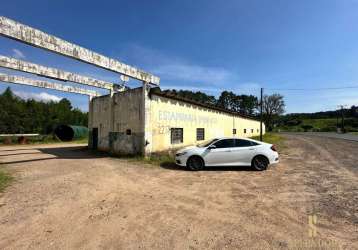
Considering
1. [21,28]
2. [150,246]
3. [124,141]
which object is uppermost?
[21,28]

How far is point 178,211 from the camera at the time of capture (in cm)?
533

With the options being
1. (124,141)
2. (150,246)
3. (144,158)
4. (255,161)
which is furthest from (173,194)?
(124,141)

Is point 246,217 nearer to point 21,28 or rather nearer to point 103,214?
point 103,214

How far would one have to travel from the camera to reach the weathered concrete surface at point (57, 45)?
25.7 ft

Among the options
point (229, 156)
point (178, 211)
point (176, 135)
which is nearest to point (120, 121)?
point (176, 135)

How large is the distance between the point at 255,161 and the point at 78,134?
28.7 meters

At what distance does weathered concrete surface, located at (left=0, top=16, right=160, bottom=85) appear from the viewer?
785cm

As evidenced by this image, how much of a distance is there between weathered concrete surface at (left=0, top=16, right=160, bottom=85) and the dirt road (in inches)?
185

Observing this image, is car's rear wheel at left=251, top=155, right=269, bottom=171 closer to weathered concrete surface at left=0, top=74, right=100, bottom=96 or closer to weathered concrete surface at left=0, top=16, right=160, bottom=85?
weathered concrete surface at left=0, top=16, right=160, bottom=85

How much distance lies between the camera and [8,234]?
4.16 metres

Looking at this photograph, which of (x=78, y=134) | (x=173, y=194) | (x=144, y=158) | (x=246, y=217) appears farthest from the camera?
(x=78, y=134)

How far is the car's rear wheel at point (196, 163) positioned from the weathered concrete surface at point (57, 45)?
5237 millimetres

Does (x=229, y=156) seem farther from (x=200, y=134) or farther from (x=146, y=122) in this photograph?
(x=200, y=134)

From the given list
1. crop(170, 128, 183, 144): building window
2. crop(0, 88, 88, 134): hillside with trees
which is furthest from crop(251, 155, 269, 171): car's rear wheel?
crop(0, 88, 88, 134): hillside with trees
